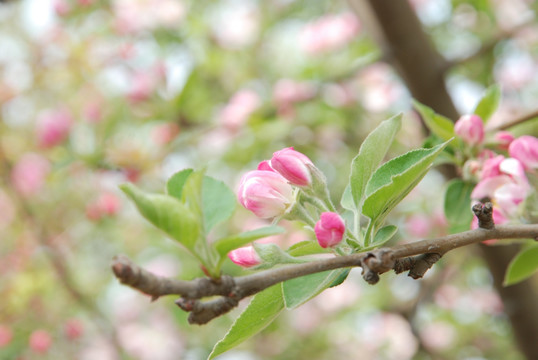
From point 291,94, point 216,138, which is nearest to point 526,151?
point 291,94

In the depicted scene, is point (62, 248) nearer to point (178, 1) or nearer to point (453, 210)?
point (178, 1)

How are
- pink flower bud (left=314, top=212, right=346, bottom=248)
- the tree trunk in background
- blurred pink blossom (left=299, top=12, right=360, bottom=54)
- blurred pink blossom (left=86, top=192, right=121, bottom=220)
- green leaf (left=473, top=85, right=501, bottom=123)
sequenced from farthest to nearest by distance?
blurred pink blossom (left=86, top=192, right=121, bottom=220), blurred pink blossom (left=299, top=12, right=360, bottom=54), the tree trunk in background, green leaf (left=473, top=85, right=501, bottom=123), pink flower bud (left=314, top=212, right=346, bottom=248)

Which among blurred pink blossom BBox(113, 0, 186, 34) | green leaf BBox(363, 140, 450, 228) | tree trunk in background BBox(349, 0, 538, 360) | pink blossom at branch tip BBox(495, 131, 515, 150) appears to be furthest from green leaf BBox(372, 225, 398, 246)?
blurred pink blossom BBox(113, 0, 186, 34)

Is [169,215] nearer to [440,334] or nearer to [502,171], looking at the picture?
[502,171]

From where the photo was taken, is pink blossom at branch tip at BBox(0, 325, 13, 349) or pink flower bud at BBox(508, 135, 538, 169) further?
pink blossom at branch tip at BBox(0, 325, 13, 349)

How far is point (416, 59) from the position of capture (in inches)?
47.4

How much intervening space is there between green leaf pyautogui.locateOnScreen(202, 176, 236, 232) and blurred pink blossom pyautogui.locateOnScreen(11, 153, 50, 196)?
2.14 meters

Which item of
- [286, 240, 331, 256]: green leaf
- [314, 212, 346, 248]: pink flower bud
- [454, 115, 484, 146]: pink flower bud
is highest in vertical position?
[314, 212, 346, 248]: pink flower bud

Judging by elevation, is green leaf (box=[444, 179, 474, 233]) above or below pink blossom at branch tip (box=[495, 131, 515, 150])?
below

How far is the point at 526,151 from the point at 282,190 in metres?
0.27

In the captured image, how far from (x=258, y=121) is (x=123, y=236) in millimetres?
1489

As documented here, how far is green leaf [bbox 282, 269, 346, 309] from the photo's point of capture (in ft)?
1.47

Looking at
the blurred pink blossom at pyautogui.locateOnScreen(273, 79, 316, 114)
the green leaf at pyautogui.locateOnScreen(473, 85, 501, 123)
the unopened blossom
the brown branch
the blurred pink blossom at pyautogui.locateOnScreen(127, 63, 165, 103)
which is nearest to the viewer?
the brown branch

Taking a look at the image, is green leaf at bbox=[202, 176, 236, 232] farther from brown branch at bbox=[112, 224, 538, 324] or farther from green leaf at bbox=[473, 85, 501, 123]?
green leaf at bbox=[473, 85, 501, 123]
